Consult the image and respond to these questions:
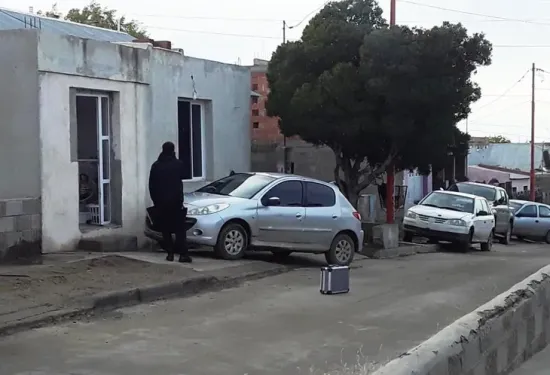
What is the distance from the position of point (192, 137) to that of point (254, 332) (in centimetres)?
927

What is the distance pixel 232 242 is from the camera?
13.8m

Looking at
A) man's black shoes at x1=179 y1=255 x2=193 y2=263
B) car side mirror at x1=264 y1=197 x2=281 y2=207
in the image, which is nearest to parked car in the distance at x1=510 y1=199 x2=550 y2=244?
car side mirror at x1=264 y1=197 x2=281 y2=207

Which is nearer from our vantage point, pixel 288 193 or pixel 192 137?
pixel 288 193

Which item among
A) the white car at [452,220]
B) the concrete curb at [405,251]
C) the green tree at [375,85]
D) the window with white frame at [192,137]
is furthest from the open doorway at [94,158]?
the white car at [452,220]

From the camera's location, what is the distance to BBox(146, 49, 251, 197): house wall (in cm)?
1568

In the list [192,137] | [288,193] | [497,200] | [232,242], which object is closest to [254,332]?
[232,242]

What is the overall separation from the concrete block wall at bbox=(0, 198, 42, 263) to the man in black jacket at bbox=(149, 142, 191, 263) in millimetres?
1828

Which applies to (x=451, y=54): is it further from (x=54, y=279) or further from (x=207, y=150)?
(x=54, y=279)

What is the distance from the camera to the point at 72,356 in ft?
23.7

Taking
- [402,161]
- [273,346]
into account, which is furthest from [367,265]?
[273,346]

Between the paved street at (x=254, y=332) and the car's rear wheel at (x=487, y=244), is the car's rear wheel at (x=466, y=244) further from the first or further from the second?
the paved street at (x=254, y=332)

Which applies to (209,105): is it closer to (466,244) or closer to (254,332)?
(254,332)

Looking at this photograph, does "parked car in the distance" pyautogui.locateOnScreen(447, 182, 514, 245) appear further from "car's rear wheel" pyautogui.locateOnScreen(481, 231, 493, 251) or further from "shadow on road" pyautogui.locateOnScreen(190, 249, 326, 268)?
"shadow on road" pyautogui.locateOnScreen(190, 249, 326, 268)

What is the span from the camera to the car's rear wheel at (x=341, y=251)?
15.0 metres
